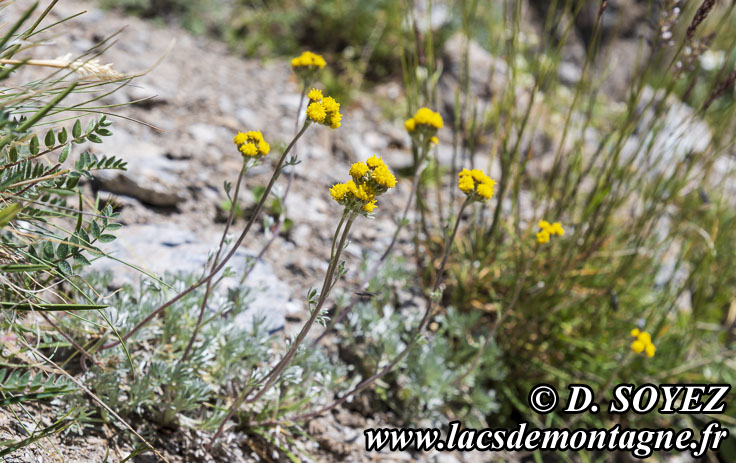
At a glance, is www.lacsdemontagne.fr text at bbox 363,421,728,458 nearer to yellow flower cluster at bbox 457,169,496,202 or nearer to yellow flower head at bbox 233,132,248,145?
yellow flower cluster at bbox 457,169,496,202

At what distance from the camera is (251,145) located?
1330mm

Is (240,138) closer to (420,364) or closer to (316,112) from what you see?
(316,112)

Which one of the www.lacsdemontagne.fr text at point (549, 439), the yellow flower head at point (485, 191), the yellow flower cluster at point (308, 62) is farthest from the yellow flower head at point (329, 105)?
the www.lacsdemontagne.fr text at point (549, 439)

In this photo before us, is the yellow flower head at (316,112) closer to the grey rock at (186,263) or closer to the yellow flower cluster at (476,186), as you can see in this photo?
the yellow flower cluster at (476,186)

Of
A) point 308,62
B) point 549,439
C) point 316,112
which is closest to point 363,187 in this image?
point 316,112

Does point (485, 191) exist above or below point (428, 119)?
below

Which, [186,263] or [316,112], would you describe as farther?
[186,263]

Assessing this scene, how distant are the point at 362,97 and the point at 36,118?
2.96 meters

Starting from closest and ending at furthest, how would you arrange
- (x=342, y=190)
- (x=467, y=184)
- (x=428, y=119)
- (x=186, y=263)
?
1. (x=342, y=190)
2. (x=467, y=184)
3. (x=428, y=119)
4. (x=186, y=263)

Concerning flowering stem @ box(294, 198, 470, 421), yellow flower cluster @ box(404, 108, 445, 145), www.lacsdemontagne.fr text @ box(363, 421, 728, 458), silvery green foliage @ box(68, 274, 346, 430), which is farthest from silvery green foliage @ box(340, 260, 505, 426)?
yellow flower cluster @ box(404, 108, 445, 145)

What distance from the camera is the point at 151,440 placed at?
1491mm

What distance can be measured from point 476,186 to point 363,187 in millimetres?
413

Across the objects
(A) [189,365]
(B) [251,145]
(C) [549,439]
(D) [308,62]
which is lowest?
(A) [189,365]

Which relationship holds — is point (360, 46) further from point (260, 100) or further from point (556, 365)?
point (556, 365)
